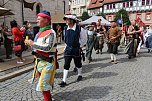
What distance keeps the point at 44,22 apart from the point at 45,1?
25.9 m

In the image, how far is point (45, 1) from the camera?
3005cm

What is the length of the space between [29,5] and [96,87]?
59.8 feet

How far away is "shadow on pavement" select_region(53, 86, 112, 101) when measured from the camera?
18.6 feet

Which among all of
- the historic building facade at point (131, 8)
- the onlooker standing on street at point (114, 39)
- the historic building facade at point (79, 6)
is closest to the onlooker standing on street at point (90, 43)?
the onlooker standing on street at point (114, 39)

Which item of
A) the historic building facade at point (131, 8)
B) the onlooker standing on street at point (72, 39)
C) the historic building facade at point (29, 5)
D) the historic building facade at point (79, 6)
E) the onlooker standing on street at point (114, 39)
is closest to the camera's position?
the onlooker standing on street at point (72, 39)

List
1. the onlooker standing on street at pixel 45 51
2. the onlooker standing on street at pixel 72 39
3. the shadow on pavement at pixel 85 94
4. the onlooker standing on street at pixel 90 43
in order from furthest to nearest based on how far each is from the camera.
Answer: the onlooker standing on street at pixel 90 43, the onlooker standing on street at pixel 72 39, the shadow on pavement at pixel 85 94, the onlooker standing on street at pixel 45 51

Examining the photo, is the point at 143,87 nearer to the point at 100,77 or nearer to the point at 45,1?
the point at 100,77

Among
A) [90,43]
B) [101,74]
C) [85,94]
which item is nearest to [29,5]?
[90,43]

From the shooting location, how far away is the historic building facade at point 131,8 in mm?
57066

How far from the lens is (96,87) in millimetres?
6625

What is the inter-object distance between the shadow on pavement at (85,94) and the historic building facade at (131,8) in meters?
52.6

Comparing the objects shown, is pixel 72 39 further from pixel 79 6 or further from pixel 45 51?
pixel 79 6

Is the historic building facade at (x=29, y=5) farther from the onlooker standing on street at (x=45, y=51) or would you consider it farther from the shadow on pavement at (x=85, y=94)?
the onlooker standing on street at (x=45, y=51)

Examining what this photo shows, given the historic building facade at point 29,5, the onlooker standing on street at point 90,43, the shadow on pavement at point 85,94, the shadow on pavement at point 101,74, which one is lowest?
the shadow on pavement at point 85,94
